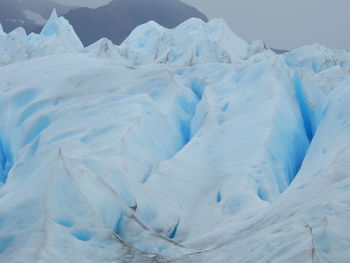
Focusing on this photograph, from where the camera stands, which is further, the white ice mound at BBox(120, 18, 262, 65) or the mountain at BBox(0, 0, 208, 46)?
the mountain at BBox(0, 0, 208, 46)

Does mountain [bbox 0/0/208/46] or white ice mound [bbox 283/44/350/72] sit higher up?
white ice mound [bbox 283/44/350/72]

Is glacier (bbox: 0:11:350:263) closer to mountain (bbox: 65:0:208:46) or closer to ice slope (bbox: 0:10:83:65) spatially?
ice slope (bbox: 0:10:83:65)

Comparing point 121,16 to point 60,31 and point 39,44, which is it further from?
point 39,44

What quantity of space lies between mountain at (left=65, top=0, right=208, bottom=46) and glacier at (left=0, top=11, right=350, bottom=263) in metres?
37.2

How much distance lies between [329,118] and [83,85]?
4045 mm

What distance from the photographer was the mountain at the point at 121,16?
45.5 metres

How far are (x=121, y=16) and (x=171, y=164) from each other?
46.5m

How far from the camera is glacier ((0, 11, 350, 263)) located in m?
3.30

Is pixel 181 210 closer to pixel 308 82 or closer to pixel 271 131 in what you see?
pixel 271 131

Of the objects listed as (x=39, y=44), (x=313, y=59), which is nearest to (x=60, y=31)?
(x=39, y=44)

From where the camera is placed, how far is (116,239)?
346cm

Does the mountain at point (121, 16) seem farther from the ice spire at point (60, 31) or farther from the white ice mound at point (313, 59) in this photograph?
the white ice mound at point (313, 59)

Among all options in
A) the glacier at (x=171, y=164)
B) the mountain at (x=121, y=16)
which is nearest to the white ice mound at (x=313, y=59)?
the glacier at (x=171, y=164)

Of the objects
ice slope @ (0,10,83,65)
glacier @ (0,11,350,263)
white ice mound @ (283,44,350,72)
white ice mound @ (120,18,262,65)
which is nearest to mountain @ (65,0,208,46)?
ice slope @ (0,10,83,65)
